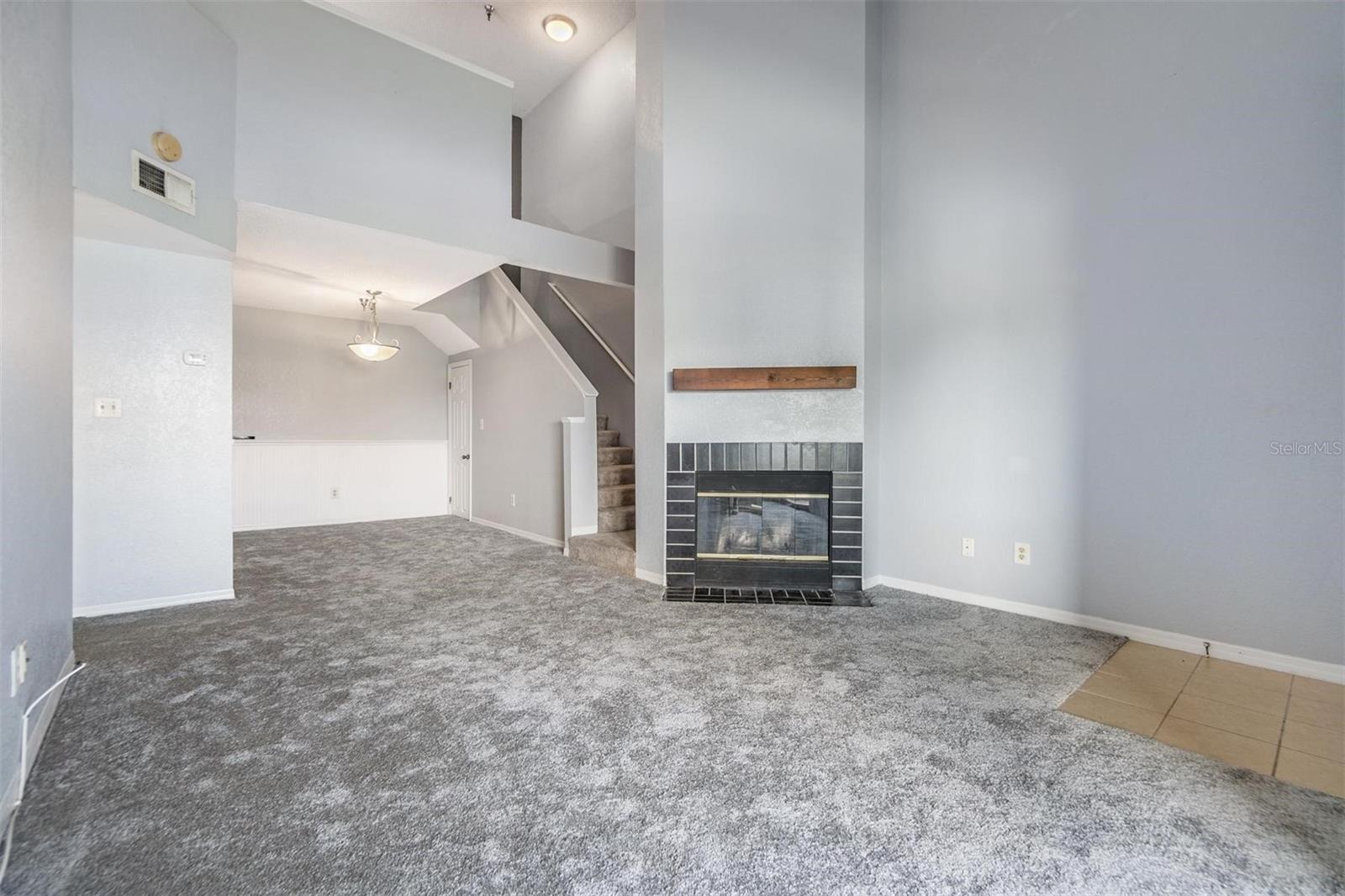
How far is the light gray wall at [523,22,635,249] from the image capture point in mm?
5957

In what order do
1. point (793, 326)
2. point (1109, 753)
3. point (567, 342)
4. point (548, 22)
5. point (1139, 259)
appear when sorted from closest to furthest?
point (1109, 753)
point (1139, 259)
point (793, 326)
point (548, 22)
point (567, 342)

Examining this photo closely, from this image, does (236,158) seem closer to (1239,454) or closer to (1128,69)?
(1128,69)

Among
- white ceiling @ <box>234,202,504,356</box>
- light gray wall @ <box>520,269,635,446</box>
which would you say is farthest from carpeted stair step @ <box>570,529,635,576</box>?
white ceiling @ <box>234,202,504,356</box>

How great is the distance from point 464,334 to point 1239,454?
638 cm

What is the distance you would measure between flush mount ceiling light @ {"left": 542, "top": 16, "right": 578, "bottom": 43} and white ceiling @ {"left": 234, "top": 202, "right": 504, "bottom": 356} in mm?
2867

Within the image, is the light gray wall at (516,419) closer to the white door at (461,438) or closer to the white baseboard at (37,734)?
the white door at (461,438)

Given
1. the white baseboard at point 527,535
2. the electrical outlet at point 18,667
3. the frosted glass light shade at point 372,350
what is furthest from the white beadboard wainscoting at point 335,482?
the electrical outlet at point 18,667

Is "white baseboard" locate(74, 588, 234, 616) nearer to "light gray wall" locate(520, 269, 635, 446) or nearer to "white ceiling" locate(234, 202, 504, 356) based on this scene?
"white ceiling" locate(234, 202, 504, 356)

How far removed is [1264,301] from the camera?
246 cm

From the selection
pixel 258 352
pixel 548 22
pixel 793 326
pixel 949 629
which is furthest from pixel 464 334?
pixel 949 629

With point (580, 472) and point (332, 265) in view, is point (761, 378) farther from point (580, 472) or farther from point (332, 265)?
point (332, 265)

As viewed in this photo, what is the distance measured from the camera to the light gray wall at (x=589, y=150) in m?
5.96

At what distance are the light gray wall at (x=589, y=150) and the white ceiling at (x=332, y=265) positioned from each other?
1871 mm

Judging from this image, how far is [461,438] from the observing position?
7152 mm
